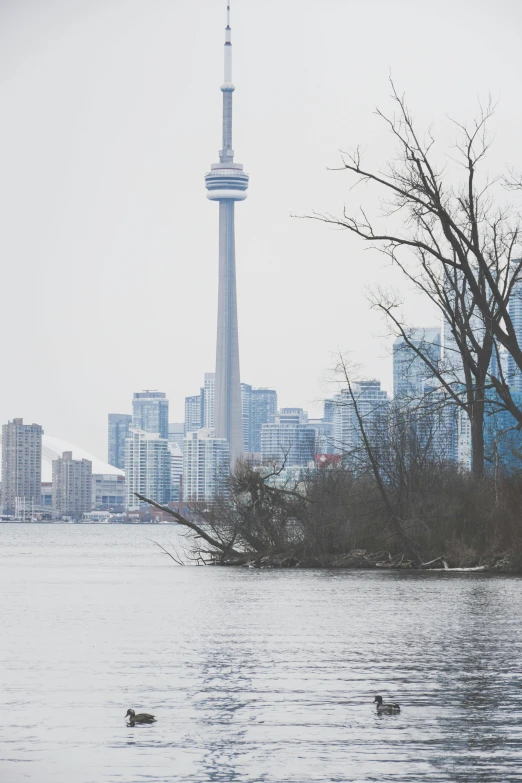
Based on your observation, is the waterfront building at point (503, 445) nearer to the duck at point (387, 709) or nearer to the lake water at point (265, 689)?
the lake water at point (265, 689)

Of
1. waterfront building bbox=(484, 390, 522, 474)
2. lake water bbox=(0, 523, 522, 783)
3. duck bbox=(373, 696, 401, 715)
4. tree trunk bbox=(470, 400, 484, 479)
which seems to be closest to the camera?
lake water bbox=(0, 523, 522, 783)

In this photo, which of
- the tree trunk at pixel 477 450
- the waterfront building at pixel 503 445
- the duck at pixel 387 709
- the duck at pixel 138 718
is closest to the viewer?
the duck at pixel 138 718

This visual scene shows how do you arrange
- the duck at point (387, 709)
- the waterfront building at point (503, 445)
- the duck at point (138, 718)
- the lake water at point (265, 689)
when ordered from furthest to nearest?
1. the waterfront building at point (503, 445)
2. the duck at point (387, 709)
3. the duck at point (138, 718)
4. the lake water at point (265, 689)

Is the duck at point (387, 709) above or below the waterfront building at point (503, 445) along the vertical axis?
below

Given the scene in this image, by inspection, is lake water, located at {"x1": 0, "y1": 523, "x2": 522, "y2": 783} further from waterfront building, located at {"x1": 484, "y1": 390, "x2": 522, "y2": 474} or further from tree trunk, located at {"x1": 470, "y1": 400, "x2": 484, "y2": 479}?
tree trunk, located at {"x1": 470, "y1": 400, "x2": 484, "y2": 479}

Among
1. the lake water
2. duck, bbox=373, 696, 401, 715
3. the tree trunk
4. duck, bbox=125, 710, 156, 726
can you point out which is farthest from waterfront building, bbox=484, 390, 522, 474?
duck, bbox=125, 710, 156, 726

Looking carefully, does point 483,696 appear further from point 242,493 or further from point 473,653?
point 242,493

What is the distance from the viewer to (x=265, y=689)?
1994cm

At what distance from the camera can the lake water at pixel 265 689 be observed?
47.8ft

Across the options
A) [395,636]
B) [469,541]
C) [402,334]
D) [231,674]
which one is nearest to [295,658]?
[231,674]

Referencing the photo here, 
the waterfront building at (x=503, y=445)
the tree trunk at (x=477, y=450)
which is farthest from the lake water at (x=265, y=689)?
the tree trunk at (x=477, y=450)

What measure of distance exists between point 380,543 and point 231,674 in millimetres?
37185

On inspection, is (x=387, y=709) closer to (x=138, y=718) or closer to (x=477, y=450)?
(x=138, y=718)

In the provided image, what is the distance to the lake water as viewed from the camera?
1458 cm
